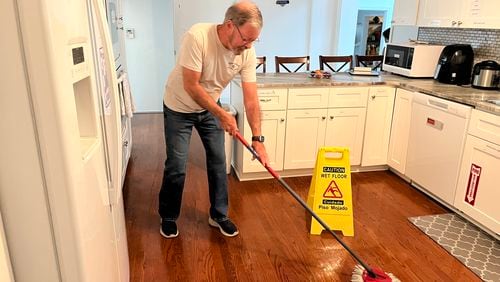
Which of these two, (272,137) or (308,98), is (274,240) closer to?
(272,137)

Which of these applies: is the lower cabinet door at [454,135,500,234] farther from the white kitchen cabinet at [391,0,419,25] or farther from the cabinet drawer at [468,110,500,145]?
the white kitchen cabinet at [391,0,419,25]

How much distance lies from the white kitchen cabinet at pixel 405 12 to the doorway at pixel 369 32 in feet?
7.24

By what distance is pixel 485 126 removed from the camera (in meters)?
2.50

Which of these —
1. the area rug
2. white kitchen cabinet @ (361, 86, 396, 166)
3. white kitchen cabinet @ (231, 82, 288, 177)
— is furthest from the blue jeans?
white kitchen cabinet @ (361, 86, 396, 166)

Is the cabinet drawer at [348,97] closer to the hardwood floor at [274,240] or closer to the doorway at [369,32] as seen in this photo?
the hardwood floor at [274,240]

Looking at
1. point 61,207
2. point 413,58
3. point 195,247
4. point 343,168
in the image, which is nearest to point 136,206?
point 195,247

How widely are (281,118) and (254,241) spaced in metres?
1.15

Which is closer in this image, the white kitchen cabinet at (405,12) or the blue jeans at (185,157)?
the blue jeans at (185,157)

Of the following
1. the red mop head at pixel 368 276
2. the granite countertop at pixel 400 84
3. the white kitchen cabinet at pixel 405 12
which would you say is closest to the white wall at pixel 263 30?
the white kitchen cabinet at pixel 405 12

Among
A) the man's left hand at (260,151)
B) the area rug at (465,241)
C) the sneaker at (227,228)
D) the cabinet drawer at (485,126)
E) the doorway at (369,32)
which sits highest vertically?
the doorway at (369,32)

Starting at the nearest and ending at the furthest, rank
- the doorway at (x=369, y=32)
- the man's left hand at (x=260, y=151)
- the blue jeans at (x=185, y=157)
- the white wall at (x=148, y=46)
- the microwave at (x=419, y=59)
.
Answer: the man's left hand at (x=260, y=151) < the blue jeans at (x=185, y=157) < the microwave at (x=419, y=59) < the white wall at (x=148, y=46) < the doorway at (x=369, y=32)

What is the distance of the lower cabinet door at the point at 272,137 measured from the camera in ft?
10.5

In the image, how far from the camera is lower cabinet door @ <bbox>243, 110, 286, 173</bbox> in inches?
126

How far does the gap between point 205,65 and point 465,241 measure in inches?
79.3
